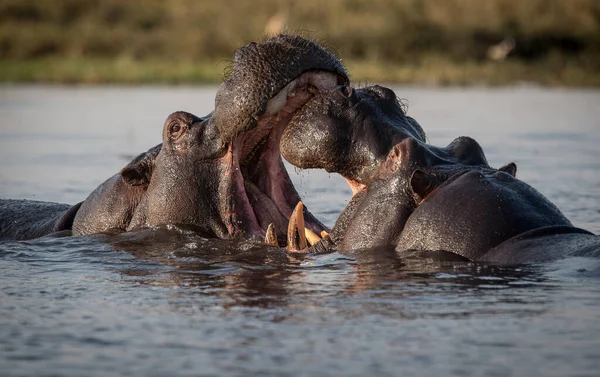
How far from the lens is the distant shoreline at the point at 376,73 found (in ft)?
91.9

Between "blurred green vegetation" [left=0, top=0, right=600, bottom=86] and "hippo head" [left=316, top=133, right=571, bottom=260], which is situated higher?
"blurred green vegetation" [left=0, top=0, right=600, bottom=86]

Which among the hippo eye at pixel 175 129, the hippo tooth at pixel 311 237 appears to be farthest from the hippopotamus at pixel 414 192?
the hippo eye at pixel 175 129

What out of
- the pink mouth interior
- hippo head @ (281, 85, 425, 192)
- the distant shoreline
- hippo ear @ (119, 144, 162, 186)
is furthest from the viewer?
the distant shoreline

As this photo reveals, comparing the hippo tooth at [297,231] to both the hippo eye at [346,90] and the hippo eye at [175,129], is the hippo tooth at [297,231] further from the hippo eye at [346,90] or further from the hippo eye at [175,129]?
the hippo eye at [175,129]

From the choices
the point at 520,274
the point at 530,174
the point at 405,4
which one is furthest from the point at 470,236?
the point at 405,4

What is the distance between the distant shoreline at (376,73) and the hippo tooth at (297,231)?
19.5 meters

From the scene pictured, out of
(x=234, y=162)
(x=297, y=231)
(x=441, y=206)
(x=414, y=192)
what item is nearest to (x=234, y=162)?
(x=234, y=162)

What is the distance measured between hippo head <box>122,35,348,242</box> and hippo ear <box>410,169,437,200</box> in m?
0.97

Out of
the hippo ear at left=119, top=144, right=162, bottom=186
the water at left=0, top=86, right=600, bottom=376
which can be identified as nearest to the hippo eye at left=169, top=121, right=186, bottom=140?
the hippo ear at left=119, top=144, right=162, bottom=186

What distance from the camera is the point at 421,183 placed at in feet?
21.2

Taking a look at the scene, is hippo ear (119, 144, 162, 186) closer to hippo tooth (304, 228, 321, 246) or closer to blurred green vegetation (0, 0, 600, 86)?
hippo tooth (304, 228, 321, 246)

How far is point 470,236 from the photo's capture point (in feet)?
20.9

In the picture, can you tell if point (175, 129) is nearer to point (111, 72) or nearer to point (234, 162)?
point (234, 162)

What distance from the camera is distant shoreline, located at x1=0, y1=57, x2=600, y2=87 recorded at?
28000 millimetres
